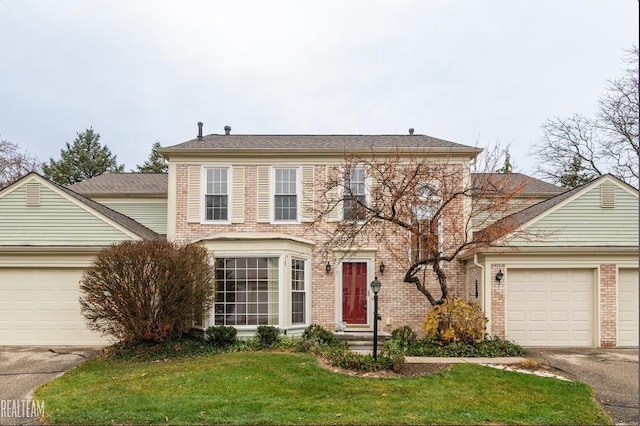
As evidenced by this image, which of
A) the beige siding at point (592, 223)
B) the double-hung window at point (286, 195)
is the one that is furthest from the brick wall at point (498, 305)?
the double-hung window at point (286, 195)

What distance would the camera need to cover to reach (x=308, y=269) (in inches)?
494

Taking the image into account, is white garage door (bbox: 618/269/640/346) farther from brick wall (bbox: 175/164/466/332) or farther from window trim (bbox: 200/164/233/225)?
window trim (bbox: 200/164/233/225)

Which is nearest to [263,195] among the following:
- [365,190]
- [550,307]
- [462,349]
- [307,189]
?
[307,189]

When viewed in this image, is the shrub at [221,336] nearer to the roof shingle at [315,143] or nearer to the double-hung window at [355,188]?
the double-hung window at [355,188]

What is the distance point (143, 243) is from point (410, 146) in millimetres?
7806

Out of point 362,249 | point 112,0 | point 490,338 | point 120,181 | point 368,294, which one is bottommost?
point 490,338

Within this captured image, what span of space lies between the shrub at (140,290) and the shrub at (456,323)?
17.9ft

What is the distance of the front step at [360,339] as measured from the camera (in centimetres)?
1107

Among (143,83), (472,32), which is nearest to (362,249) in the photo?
(472,32)

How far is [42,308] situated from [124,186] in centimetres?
541

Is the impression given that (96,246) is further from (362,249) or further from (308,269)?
(362,249)

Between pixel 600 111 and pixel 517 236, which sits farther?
pixel 600 111

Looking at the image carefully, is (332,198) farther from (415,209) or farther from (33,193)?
(33,193)

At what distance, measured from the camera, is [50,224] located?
12.1 m
